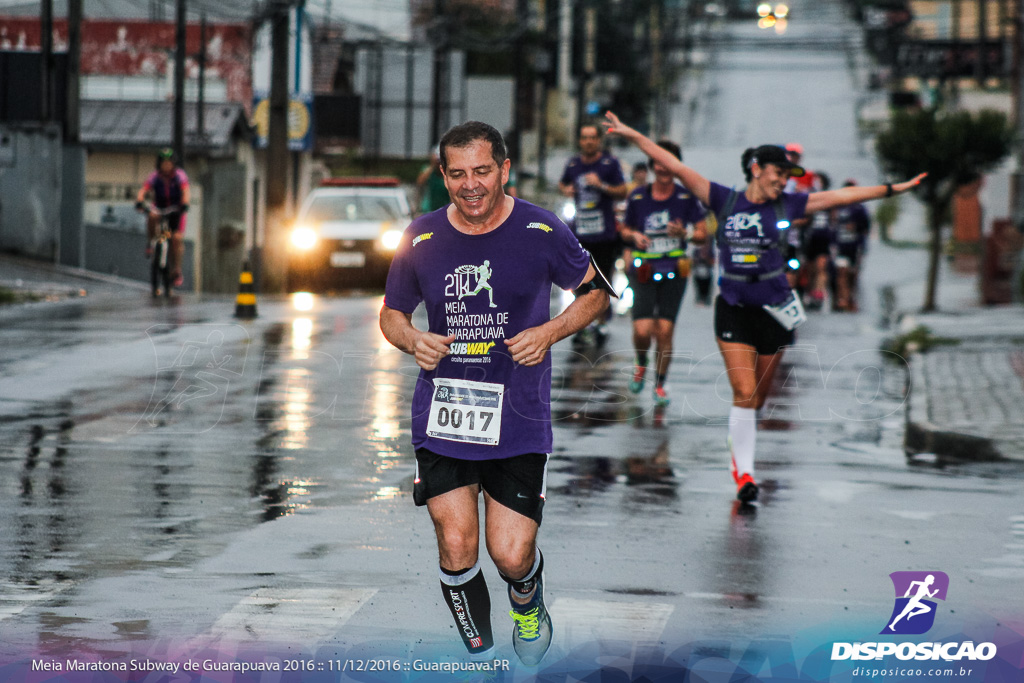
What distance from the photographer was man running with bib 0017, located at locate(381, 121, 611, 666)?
5.54 metres

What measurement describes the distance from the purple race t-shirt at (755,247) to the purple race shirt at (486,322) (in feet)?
13.4

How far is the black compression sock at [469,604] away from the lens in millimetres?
5629

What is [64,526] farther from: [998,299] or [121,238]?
[121,238]

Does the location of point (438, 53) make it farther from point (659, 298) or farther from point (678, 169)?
point (678, 169)

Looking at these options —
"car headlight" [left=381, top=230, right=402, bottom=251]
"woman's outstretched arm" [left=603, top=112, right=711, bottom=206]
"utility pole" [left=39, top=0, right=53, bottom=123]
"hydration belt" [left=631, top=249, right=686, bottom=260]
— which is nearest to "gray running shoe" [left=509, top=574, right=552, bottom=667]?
"woman's outstretched arm" [left=603, top=112, right=711, bottom=206]

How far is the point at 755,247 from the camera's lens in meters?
9.60

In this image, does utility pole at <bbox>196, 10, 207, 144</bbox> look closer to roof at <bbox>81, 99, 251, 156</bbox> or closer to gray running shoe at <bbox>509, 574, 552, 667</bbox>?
roof at <bbox>81, 99, 251, 156</bbox>

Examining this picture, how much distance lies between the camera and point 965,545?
8180 millimetres

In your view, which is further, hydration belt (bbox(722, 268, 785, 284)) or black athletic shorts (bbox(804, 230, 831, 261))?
black athletic shorts (bbox(804, 230, 831, 261))

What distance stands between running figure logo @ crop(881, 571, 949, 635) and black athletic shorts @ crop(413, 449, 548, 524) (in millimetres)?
1583

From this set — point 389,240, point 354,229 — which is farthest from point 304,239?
point 389,240

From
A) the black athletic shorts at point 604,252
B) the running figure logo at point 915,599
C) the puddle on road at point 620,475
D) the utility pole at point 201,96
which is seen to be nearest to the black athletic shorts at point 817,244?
the black athletic shorts at point 604,252

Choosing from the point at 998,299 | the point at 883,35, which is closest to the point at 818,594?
the point at 998,299

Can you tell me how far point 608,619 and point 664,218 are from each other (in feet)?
23.8
